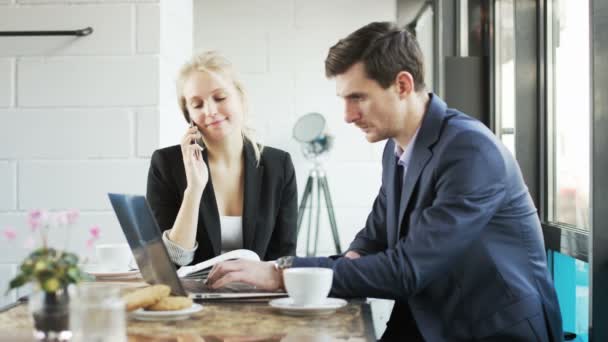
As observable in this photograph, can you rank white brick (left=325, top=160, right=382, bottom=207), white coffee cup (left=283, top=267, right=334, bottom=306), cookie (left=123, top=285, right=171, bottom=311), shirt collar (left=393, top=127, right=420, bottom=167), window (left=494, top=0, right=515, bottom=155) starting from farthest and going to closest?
white brick (left=325, top=160, right=382, bottom=207)
window (left=494, top=0, right=515, bottom=155)
shirt collar (left=393, top=127, right=420, bottom=167)
white coffee cup (left=283, top=267, right=334, bottom=306)
cookie (left=123, top=285, right=171, bottom=311)

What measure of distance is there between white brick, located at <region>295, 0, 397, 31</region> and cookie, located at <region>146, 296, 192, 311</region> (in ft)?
12.1

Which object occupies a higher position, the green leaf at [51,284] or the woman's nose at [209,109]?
the woman's nose at [209,109]

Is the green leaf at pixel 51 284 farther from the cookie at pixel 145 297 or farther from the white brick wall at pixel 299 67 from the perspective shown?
the white brick wall at pixel 299 67

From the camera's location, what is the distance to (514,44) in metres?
2.80

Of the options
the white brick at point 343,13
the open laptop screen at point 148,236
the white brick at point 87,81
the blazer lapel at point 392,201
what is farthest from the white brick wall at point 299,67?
the open laptop screen at point 148,236

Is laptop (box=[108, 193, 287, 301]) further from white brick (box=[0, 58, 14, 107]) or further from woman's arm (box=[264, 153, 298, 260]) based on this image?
white brick (box=[0, 58, 14, 107])

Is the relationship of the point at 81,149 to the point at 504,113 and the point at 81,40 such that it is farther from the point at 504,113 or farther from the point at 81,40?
the point at 504,113

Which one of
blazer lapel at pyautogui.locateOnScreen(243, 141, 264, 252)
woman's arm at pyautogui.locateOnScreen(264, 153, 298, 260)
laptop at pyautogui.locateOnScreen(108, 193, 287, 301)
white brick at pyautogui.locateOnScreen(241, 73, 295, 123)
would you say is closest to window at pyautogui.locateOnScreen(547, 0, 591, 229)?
woman's arm at pyautogui.locateOnScreen(264, 153, 298, 260)

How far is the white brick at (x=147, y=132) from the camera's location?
2.96 metres

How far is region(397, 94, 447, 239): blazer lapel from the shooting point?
174cm

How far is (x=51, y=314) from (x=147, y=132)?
2.07 m

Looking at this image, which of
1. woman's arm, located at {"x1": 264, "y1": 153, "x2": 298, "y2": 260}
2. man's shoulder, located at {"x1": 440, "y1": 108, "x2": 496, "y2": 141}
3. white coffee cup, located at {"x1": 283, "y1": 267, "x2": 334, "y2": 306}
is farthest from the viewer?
woman's arm, located at {"x1": 264, "y1": 153, "x2": 298, "y2": 260}

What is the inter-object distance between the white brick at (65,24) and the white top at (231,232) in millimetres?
955

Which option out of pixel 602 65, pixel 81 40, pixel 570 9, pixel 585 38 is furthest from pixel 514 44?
pixel 81 40
